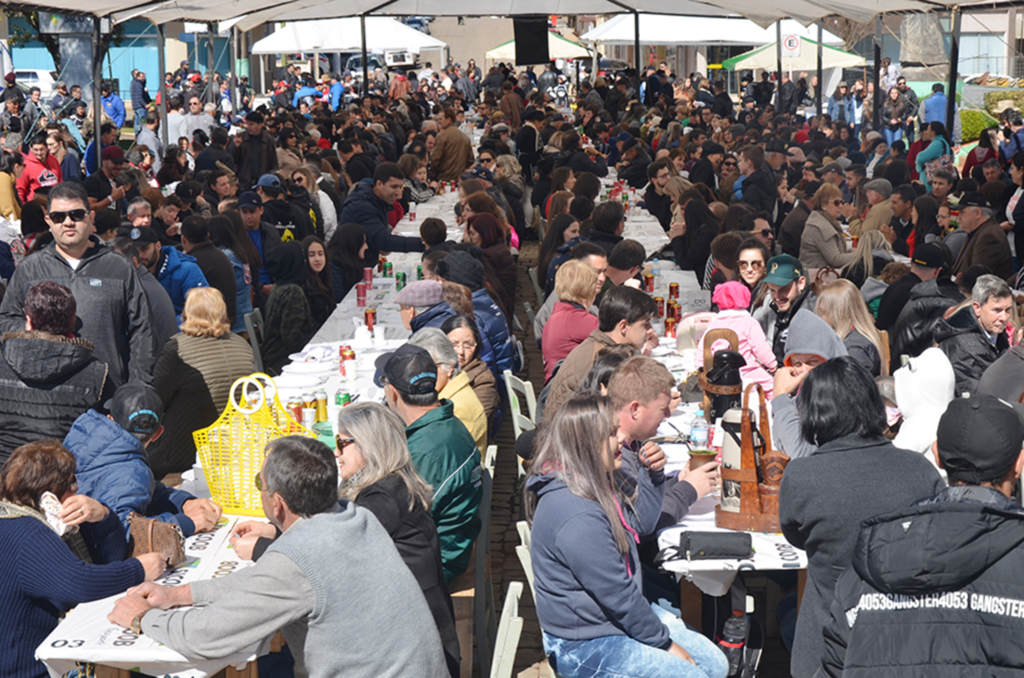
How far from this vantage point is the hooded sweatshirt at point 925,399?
398 centimetres

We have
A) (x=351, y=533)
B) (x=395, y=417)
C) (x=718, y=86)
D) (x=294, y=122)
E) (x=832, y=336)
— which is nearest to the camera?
(x=351, y=533)

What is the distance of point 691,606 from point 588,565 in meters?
0.98

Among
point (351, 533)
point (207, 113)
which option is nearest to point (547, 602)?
point (351, 533)

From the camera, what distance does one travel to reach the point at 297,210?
9.06m

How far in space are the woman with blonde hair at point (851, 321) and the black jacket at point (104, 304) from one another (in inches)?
131

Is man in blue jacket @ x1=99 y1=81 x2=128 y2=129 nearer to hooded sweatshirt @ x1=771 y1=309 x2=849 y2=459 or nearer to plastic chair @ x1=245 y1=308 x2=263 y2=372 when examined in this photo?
plastic chair @ x1=245 y1=308 x2=263 y2=372

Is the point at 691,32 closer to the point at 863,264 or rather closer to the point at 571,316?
the point at 863,264

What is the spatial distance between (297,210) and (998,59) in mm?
30121

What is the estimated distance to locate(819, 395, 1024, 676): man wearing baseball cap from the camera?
2.37m

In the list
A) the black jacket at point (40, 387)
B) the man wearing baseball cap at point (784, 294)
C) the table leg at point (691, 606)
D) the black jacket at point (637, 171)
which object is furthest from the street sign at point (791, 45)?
the black jacket at point (40, 387)

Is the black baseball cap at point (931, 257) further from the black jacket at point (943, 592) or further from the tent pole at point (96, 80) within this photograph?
the tent pole at point (96, 80)

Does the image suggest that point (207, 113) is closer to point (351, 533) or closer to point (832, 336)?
point (832, 336)

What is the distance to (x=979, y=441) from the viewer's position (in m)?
2.87

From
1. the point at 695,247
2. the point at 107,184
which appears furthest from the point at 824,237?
the point at 107,184
